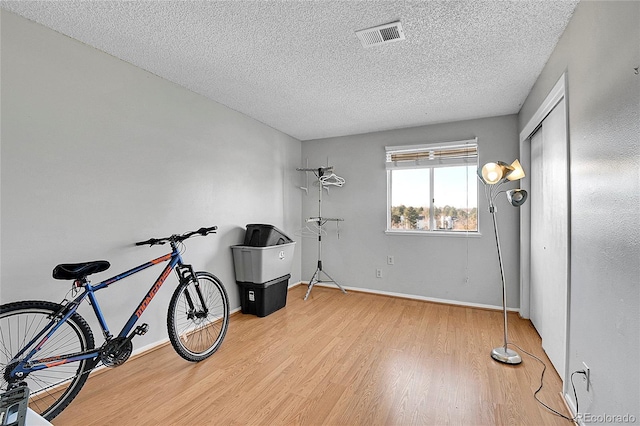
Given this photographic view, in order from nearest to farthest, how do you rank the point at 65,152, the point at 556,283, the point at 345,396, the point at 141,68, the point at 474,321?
the point at 345,396
the point at 65,152
the point at 556,283
the point at 141,68
the point at 474,321

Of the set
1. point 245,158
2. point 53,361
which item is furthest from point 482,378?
point 245,158

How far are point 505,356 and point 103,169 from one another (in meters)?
3.40

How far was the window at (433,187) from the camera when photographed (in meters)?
3.67

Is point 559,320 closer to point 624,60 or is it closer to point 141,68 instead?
point 624,60

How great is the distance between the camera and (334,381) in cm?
201

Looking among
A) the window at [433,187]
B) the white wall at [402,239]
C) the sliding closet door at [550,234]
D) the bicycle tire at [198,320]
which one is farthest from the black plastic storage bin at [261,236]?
the sliding closet door at [550,234]

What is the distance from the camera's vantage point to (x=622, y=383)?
45.9 inches

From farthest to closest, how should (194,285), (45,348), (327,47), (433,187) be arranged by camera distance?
(433,187) < (194,285) < (327,47) < (45,348)

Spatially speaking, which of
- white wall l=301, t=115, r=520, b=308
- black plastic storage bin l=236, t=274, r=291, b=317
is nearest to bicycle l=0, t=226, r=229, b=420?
black plastic storage bin l=236, t=274, r=291, b=317

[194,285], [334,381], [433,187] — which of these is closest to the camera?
[334,381]

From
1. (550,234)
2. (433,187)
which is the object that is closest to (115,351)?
(550,234)

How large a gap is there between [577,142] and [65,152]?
126 inches

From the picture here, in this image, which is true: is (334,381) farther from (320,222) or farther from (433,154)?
(433,154)

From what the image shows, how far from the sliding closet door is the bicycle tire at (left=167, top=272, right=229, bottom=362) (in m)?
2.54
